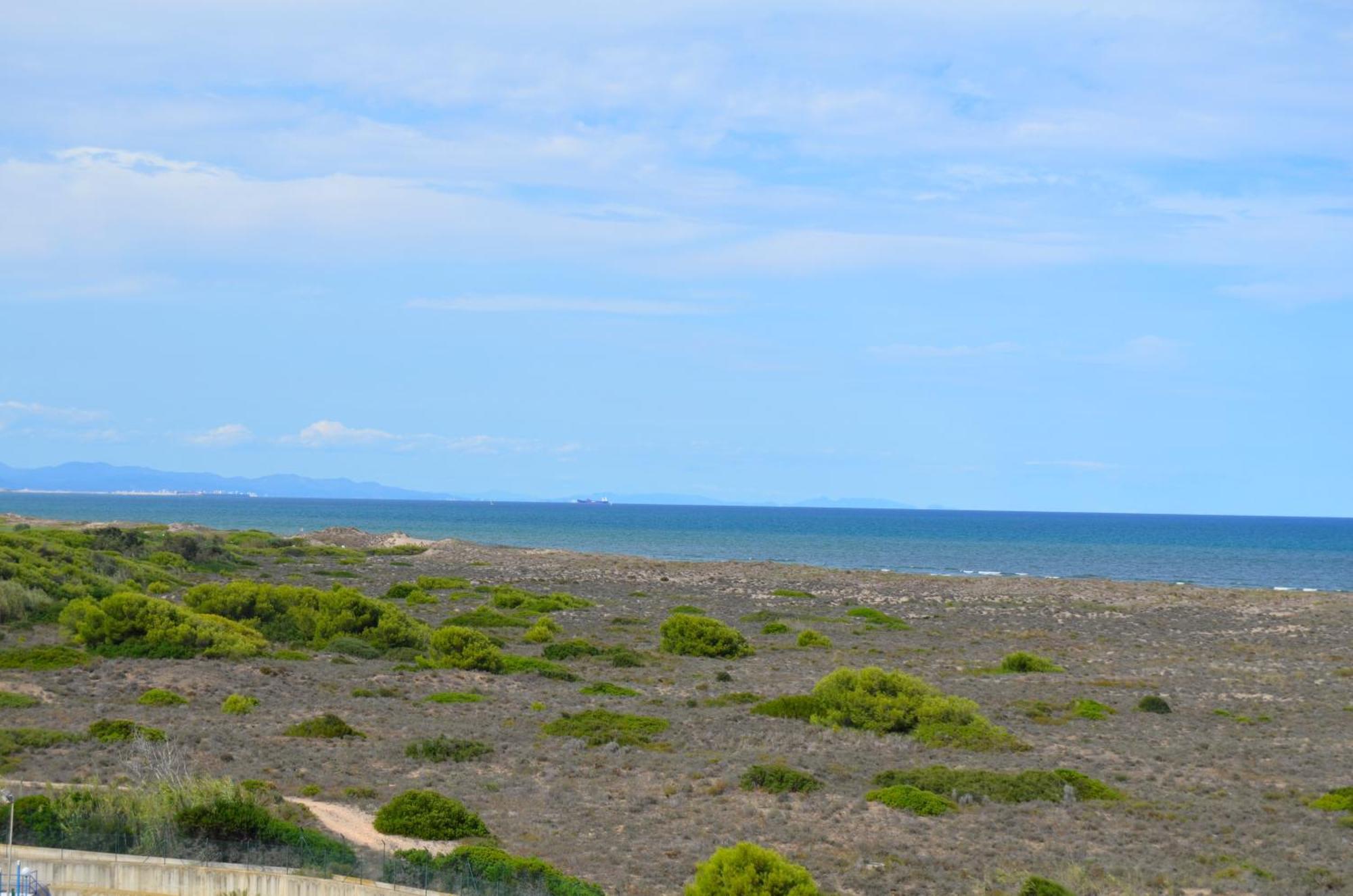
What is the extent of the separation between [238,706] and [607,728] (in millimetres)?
8528

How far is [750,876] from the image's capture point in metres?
13.8

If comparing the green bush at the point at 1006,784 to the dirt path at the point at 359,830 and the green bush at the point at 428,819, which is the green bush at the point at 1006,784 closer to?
the green bush at the point at 428,819

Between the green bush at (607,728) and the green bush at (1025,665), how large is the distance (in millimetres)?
15434

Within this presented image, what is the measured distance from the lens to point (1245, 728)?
27.0 meters

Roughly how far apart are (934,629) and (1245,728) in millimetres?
23433

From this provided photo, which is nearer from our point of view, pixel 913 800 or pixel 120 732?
pixel 913 800

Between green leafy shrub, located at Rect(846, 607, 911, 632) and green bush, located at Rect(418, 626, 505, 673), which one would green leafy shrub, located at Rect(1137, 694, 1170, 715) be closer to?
green bush, located at Rect(418, 626, 505, 673)

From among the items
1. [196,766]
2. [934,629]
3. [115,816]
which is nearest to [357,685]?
[196,766]

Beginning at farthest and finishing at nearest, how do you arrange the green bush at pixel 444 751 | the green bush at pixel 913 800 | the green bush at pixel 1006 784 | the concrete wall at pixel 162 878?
the green bush at pixel 444 751 → the green bush at pixel 1006 784 → the green bush at pixel 913 800 → the concrete wall at pixel 162 878

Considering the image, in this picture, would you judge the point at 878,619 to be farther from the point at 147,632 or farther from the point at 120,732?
the point at 120,732

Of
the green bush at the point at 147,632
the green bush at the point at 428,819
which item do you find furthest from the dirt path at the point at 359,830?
the green bush at the point at 147,632

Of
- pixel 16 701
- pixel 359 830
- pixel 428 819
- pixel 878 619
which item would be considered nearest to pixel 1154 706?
pixel 428 819

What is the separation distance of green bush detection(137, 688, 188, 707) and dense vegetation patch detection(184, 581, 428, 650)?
34.7ft

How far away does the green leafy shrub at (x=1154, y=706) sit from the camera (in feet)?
95.7
